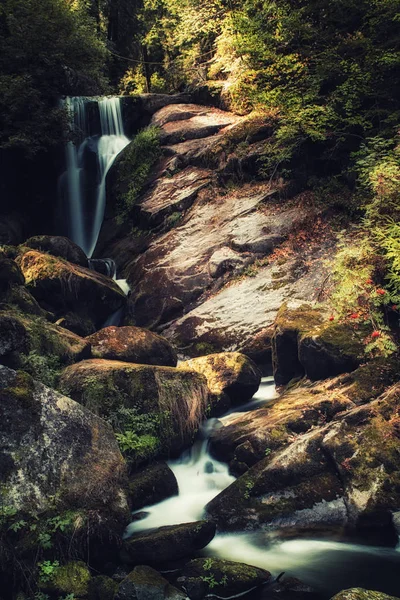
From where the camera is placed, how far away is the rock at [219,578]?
573cm

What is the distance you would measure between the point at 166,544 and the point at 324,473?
2.61 meters

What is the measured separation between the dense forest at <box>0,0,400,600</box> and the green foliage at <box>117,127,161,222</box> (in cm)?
9

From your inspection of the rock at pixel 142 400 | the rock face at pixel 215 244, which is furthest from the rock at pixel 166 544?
the rock face at pixel 215 244

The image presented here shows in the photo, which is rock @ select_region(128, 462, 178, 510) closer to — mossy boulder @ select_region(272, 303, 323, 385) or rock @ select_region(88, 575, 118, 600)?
rock @ select_region(88, 575, 118, 600)

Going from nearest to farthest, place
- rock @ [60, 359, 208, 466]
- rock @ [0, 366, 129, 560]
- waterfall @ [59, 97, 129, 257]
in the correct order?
rock @ [0, 366, 129, 560] → rock @ [60, 359, 208, 466] → waterfall @ [59, 97, 129, 257]

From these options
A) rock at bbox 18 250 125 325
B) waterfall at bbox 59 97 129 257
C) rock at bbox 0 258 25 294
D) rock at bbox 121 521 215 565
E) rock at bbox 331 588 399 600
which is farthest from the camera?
waterfall at bbox 59 97 129 257

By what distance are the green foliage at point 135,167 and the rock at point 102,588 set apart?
14.4 m

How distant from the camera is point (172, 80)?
89.0ft

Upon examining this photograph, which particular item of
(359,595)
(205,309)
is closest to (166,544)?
(359,595)

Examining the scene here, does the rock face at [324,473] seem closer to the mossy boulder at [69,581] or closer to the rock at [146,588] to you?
the rock at [146,588]

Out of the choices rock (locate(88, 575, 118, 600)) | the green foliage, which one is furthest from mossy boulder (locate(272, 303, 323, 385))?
the green foliage

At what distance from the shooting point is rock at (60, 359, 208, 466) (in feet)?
27.6

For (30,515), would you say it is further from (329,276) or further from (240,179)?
(240,179)

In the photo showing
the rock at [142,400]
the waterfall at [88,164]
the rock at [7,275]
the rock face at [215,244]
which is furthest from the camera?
the waterfall at [88,164]
